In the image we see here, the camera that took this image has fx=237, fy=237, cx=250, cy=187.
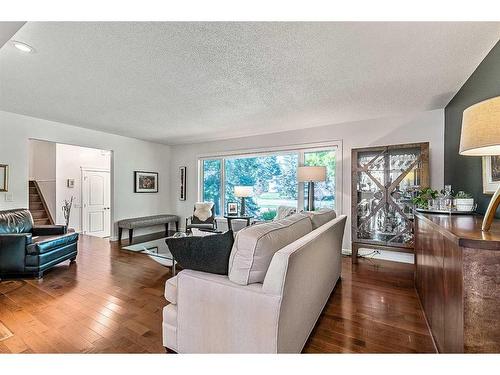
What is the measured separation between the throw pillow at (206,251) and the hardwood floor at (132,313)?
0.70 metres

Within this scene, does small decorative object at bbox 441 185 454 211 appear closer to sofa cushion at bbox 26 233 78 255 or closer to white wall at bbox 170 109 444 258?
white wall at bbox 170 109 444 258

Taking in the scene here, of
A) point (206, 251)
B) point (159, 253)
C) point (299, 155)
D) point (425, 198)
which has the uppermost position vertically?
point (299, 155)

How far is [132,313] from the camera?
212cm

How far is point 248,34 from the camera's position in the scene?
1.81 meters

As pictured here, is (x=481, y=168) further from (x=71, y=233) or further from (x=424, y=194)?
(x=71, y=233)

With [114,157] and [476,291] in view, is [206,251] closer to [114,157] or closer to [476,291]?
[476,291]

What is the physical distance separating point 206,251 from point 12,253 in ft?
10.1

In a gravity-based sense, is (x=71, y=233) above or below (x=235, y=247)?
below

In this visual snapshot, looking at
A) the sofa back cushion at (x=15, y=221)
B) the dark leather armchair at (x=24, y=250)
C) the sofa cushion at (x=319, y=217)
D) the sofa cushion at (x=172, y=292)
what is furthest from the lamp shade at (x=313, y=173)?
the sofa back cushion at (x=15, y=221)

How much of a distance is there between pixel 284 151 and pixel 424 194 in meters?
2.62

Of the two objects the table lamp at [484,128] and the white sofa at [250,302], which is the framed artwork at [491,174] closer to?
the table lamp at [484,128]

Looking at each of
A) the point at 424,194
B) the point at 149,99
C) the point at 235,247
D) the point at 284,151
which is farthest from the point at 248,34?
the point at 284,151

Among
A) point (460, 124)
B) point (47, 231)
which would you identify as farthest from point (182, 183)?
point (460, 124)

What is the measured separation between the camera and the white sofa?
1235 mm
